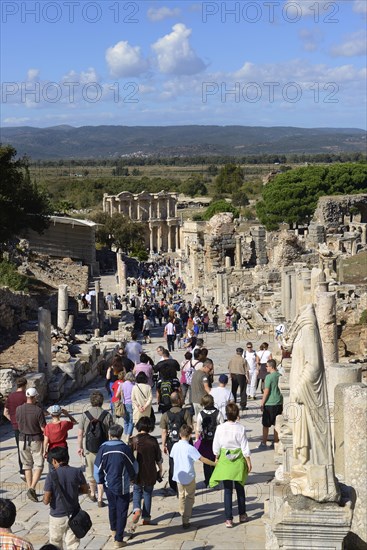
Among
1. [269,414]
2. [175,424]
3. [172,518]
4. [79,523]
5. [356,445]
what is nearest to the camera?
[356,445]

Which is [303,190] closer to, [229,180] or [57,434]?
[229,180]

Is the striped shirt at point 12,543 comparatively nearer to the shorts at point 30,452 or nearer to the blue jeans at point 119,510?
the blue jeans at point 119,510

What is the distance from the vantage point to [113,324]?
3238 cm

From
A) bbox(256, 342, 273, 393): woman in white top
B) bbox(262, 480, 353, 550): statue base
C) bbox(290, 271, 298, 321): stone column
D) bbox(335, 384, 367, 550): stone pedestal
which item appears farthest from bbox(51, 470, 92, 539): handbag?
bbox(290, 271, 298, 321): stone column

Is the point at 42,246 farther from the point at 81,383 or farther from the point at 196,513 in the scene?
the point at 196,513

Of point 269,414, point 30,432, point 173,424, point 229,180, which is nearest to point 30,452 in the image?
point 30,432

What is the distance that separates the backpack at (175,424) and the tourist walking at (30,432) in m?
1.43

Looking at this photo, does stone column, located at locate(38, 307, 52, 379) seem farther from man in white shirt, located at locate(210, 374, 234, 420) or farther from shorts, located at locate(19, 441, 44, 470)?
man in white shirt, located at locate(210, 374, 234, 420)

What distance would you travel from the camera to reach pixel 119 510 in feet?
28.1

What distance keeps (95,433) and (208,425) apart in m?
1.18

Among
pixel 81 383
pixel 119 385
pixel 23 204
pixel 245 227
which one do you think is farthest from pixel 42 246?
pixel 119 385

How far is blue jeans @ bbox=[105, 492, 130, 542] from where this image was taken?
853 centimetres

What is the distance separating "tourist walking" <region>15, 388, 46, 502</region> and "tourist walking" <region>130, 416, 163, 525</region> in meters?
1.51

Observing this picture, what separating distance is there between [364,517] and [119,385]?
4.94 meters
